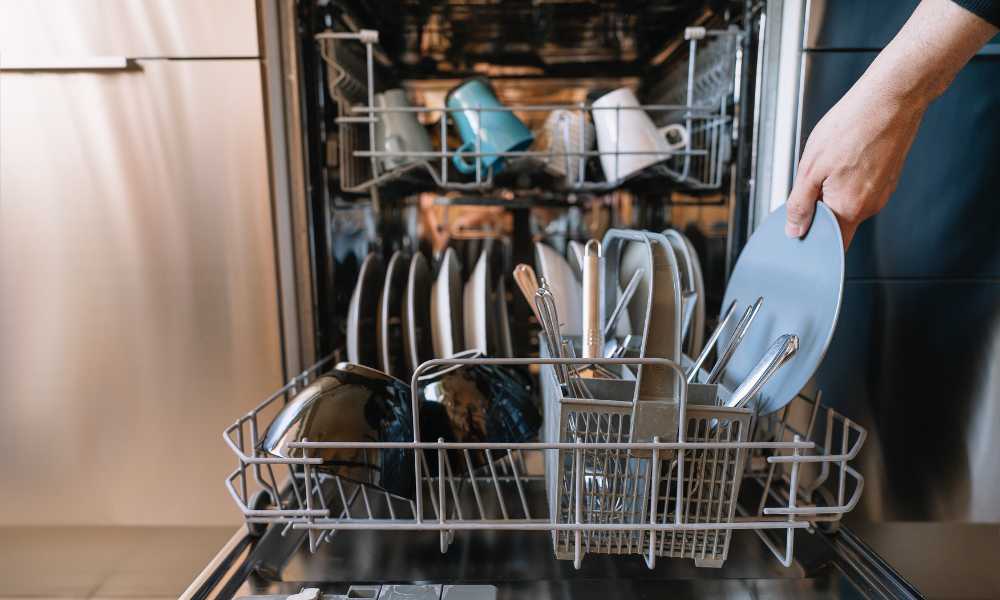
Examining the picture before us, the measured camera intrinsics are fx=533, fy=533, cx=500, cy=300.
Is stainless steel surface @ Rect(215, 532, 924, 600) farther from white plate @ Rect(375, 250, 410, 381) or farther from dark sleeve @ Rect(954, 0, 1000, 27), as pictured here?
dark sleeve @ Rect(954, 0, 1000, 27)

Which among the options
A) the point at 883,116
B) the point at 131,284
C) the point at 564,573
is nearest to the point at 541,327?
the point at 564,573

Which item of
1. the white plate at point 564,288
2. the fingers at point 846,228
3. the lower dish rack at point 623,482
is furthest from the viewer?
the white plate at point 564,288

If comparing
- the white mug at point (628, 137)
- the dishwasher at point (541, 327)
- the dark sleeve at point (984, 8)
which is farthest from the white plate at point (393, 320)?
the dark sleeve at point (984, 8)

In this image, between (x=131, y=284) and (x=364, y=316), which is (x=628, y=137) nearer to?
(x=364, y=316)

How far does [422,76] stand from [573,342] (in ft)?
2.11

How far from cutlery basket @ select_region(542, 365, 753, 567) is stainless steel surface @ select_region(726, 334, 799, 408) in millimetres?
18

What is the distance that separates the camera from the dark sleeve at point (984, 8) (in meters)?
0.41

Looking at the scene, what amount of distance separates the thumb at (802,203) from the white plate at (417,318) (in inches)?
17.6

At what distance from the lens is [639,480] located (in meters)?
0.44

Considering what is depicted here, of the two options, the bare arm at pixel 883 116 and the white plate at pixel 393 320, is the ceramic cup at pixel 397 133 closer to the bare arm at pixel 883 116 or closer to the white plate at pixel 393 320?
the white plate at pixel 393 320

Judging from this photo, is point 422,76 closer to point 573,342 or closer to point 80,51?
point 80,51

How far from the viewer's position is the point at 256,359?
702 millimetres

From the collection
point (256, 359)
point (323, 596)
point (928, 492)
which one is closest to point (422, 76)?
point (256, 359)

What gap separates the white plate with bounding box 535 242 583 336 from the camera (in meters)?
0.73
